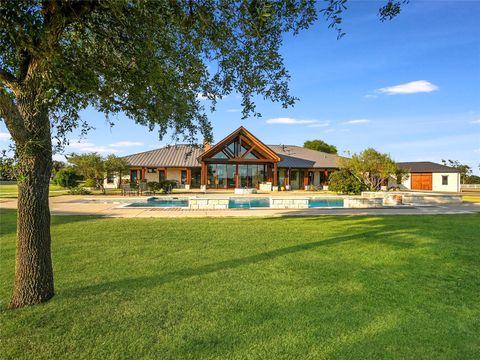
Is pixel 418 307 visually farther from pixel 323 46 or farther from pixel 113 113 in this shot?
pixel 323 46

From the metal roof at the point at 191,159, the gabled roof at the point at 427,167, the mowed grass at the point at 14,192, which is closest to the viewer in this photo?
the mowed grass at the point at 14,192

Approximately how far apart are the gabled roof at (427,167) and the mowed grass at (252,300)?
3826 cm

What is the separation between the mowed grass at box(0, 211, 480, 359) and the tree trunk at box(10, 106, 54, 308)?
0.33 m

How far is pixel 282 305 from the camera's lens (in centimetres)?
474

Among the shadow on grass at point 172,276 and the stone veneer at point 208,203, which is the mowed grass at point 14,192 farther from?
the shadow on grass at point 172,276

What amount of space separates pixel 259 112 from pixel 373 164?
23.0 meters

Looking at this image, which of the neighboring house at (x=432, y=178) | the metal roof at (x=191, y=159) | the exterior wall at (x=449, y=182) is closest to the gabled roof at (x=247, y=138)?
the metal roof at (x=191, y=159)

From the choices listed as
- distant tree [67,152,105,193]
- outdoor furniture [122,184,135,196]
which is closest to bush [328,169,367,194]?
outdoor furniture [122,184,135,196]

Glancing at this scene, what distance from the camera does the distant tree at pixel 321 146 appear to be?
65.8 metres

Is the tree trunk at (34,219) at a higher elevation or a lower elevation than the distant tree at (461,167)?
lower

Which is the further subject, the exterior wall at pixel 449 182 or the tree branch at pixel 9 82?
the exterior wall at pixel 449 182

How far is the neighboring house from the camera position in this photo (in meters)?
41.9

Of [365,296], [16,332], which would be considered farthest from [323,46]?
[16,332]

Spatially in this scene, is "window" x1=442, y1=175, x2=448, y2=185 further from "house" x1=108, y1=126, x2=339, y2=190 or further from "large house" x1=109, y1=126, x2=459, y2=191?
"house" x1=108, y1=126, x2=339, y2=190
